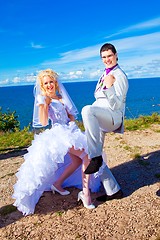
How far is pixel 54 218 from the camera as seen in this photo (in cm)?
455

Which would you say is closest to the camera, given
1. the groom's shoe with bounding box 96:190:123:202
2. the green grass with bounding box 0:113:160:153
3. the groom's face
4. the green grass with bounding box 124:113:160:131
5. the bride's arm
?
→ the groom's face

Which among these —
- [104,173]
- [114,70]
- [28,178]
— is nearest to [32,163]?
[28,178]

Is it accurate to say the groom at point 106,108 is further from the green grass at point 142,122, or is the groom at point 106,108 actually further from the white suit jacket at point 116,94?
the green grass at point 142,122

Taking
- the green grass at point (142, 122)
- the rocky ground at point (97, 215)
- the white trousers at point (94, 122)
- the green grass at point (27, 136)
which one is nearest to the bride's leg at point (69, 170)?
the rocky ground at point (97, 215)

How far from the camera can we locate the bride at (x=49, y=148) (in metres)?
4.40

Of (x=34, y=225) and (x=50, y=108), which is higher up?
(x=50, y=108)

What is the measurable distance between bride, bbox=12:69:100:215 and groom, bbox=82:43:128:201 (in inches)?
16.6

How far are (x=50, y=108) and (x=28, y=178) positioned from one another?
1144mm

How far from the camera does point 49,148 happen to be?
14.4 ft

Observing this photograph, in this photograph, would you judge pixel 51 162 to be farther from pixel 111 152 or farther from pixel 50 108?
pixel 111 152

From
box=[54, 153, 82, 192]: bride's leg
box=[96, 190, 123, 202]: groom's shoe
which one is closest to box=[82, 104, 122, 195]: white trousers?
box=[54, 153, 82, 192]: bride's leg

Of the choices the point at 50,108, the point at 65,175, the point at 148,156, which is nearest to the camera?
the point at 50,108

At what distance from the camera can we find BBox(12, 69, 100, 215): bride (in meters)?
4.40

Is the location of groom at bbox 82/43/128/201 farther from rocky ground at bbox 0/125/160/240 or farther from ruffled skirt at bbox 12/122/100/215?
rocky ground at bbox 0/125/160/240
